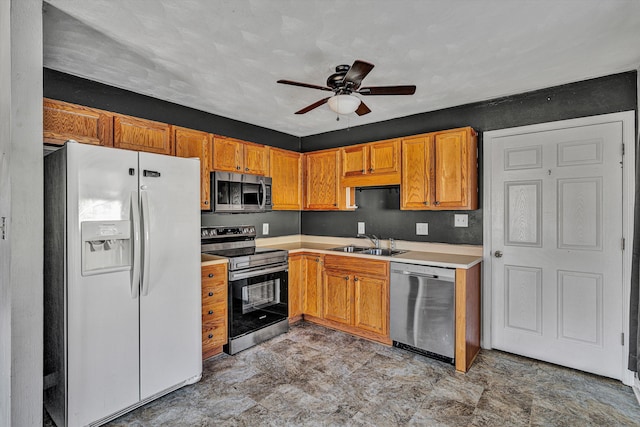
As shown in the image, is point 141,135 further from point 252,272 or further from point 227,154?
point 252,272

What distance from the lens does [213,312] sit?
2928 mm

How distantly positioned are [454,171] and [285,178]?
207 centimetres

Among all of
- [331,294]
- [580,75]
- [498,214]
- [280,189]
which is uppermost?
[580,75]

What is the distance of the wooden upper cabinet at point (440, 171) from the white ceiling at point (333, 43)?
0.45m

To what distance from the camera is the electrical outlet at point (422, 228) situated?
3633mm

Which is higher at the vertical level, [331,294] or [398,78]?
[398,78]

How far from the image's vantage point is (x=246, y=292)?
10.5 ft

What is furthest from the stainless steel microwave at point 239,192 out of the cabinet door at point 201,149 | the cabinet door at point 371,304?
the cabinet door at point 371,304

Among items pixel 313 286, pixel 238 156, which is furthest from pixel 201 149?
pixel 313 286

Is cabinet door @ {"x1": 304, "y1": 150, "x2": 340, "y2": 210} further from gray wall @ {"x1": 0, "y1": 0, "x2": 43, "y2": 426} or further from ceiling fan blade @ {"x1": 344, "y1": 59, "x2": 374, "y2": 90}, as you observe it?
gray wall @ {"x1": 0, "y1": 0, "x2": 43, "y2": 426}

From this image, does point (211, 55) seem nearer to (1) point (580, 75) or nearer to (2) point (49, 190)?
(2) point (49, 190)

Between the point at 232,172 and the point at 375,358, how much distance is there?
237 centimetres

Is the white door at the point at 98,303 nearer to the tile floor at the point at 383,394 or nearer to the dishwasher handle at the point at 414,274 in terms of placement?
the tile floor at the point at 383,394

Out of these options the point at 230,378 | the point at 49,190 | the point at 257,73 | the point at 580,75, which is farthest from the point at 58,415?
the point at 580,75
